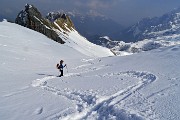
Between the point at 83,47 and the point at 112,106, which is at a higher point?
the point at 83,47

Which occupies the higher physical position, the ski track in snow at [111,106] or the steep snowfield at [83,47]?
the steep snowfield at [83,47]

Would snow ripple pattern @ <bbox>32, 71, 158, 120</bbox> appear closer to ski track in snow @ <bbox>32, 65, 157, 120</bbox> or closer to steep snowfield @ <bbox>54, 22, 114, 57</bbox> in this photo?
ski track in snow @ <bbox>32, 65, 157, 120</bbox>

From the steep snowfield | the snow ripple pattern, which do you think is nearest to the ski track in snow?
the snow ripple pattern

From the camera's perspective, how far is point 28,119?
16.5 meters

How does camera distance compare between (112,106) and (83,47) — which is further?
(83,47)

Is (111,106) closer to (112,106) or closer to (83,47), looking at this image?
(112,106)

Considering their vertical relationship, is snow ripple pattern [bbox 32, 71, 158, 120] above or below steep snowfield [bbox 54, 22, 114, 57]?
below

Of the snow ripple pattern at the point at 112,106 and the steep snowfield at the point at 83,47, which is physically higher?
the steep snowfield at the point at 83,47

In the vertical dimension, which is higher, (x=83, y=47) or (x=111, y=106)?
(x=83, y=47)

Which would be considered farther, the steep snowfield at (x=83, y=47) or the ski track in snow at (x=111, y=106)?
the steep snowfield at (x=83, y=47)

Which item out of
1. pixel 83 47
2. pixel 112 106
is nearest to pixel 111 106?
pixel 112 106

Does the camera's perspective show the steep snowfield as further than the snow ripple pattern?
Yes

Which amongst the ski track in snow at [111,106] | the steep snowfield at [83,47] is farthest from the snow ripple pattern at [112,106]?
the steep snowfield at [83,47]

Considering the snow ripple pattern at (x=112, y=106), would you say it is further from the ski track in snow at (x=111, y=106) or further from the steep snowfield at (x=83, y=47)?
the steep snowfield at (x=83, y=47)
